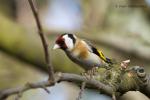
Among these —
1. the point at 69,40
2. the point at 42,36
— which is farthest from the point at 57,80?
the point at 69,40

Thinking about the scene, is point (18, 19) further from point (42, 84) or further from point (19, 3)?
point (42, 84)

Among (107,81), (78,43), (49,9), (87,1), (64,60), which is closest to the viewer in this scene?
(107,81)

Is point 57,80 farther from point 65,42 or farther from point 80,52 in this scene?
point 80,52

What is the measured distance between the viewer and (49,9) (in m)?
6.14

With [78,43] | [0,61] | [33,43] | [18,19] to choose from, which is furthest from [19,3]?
[78,43]

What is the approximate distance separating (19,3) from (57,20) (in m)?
0.86

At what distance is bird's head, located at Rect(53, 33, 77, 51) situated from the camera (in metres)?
2.16

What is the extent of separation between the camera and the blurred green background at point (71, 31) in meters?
3.38

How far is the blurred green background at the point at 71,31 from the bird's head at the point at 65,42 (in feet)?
1.65

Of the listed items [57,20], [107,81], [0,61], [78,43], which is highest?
[107,81]

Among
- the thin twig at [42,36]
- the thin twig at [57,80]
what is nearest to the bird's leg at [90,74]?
the thin twig at [57,80]

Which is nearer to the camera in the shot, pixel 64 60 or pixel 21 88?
pixel 21 88

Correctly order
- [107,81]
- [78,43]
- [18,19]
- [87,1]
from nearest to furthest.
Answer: [107,81] < [78,43] < [87,1] < [18,19]

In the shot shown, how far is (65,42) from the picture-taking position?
2.18m
